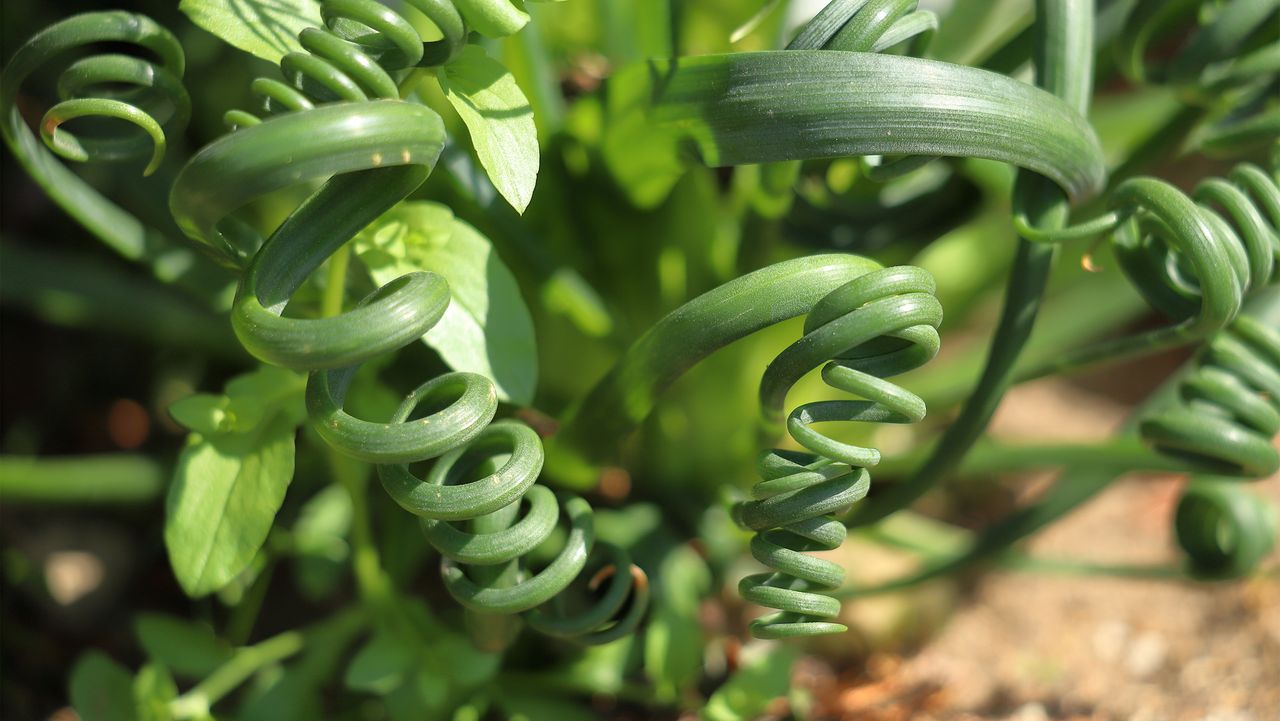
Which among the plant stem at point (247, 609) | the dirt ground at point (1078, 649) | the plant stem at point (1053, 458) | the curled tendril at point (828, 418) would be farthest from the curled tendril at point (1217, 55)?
the plant stem at point (247, 609)

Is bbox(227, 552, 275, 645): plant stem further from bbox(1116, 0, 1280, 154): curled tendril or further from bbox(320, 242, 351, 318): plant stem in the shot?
bbox(1116, 0, 1280, 154): curled tendril

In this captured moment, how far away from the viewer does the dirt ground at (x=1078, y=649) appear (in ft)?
3.10

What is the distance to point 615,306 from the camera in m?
1.01

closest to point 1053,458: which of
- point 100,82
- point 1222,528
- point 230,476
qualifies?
point 1222,528

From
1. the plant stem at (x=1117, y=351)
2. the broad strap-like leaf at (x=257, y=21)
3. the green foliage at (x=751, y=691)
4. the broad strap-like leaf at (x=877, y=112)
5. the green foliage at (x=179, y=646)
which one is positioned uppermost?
the broad strap-like leaf at (x=257, y=21)

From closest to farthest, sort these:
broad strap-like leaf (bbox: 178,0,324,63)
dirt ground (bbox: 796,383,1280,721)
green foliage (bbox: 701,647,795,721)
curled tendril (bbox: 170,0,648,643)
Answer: curled tendril (bbox: 170,0,648,643) < broad strap-like leaf (bbox: 178,0,324,63) < green foliage (bbox: 701,647,795,721) < dirt ground (bbox: 796,383,1280,721)

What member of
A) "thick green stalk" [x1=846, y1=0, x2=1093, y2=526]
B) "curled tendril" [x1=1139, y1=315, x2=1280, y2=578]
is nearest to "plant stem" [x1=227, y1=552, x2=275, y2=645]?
"thick green stalk" [x1=846, y1=0, x2=1093, y2=526]

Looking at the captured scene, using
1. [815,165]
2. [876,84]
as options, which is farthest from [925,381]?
[876,84]

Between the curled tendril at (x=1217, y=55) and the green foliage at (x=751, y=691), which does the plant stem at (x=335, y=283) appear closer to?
the green foliage at (x=751, y=691)

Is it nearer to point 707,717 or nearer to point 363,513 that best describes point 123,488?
point 363,513

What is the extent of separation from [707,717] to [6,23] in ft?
3.80

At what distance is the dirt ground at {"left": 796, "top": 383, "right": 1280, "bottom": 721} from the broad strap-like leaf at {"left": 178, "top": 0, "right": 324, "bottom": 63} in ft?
2.33

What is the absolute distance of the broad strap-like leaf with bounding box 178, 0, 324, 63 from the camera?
57 centimetres

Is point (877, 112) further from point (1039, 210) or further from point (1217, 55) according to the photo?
point (1217, 55)
